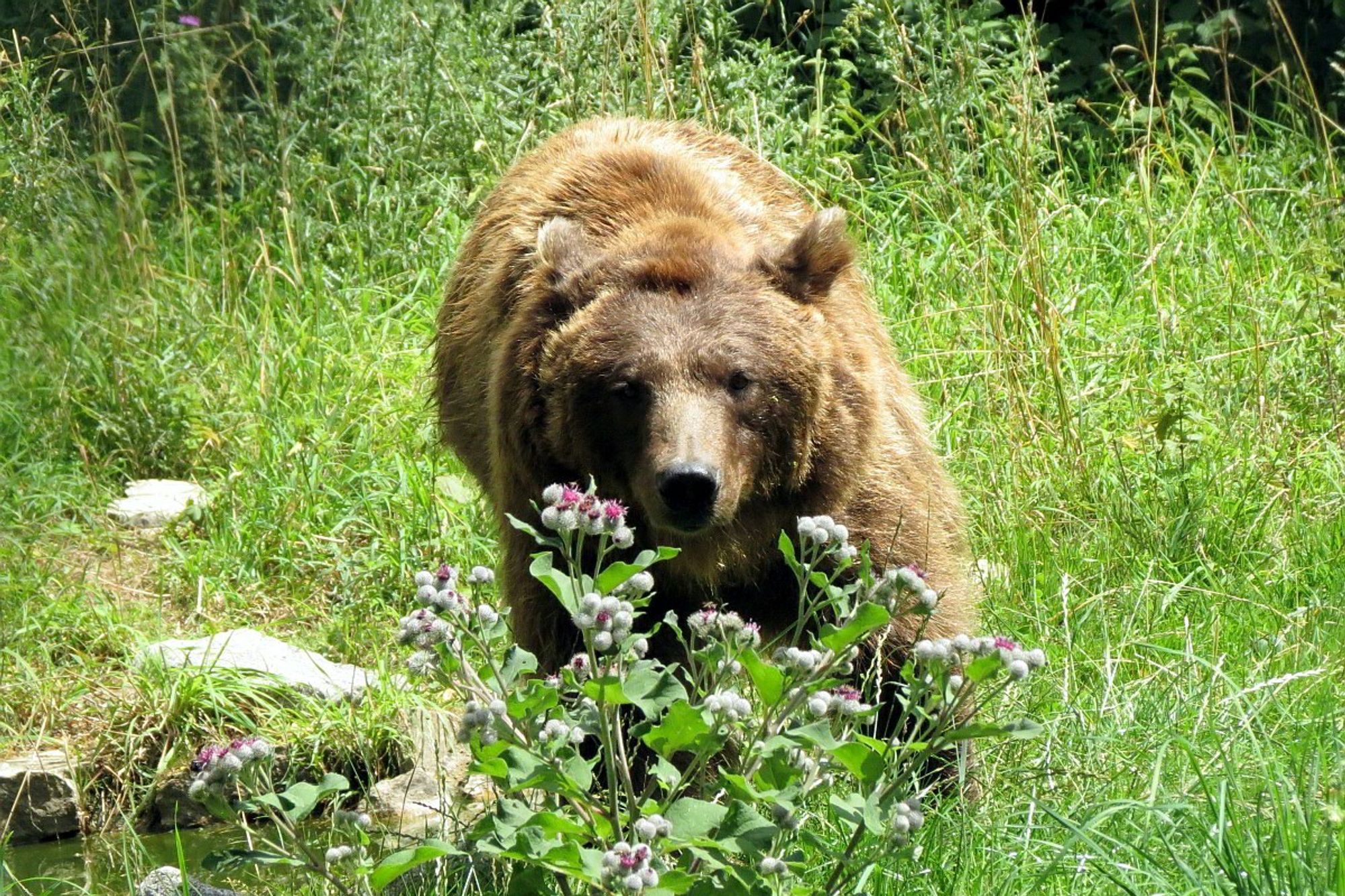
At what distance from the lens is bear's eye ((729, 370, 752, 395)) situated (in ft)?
13.3

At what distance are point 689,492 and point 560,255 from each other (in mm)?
913

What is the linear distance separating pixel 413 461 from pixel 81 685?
4.95 feet

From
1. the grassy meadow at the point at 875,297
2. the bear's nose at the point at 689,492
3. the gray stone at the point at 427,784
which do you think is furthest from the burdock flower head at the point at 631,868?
the gray stone at the point at 427,784

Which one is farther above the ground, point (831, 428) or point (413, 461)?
point (831, 428)

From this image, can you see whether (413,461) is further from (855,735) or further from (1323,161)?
(1323,161)

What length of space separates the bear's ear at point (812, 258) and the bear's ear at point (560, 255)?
19.6 inches

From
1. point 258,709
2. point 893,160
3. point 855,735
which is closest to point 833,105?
point 893,160

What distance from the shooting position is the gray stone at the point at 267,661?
16.6 ft

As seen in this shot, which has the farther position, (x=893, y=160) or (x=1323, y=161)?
(x=893, y=160)

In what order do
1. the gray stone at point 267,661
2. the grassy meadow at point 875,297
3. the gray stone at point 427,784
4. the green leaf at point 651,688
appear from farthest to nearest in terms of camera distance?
the gray stone at point 267,661 → the gray stone at point 427,784 → the grassy meadow at point 875,297 → the green leaf at point 651,688

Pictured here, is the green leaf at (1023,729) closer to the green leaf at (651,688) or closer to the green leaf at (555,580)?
the green leaf at (651,688)

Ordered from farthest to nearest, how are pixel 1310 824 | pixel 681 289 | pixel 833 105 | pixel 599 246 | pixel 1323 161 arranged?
pixel 833 105 < pixel 1323 161 < pixel 599 246 < pixel 681 289 < pixel 1310 824

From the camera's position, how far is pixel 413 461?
6.14 m

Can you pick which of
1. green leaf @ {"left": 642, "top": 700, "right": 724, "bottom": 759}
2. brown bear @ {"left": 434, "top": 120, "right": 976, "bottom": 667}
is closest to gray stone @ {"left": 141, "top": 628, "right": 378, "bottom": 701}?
brown bear @ {"left": 434, "top": 120, "right": 976, "bottom": 667}
